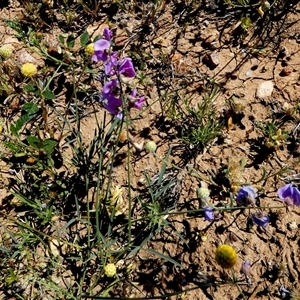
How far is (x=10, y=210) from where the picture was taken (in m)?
2.49

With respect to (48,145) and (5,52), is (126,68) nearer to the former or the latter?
(48,145)

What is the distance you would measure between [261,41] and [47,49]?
52.2 inches

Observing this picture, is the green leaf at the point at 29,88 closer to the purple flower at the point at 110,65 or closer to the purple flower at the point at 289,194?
the purple flower at the point at 110,65

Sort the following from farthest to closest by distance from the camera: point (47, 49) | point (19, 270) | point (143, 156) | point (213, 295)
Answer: point (47, 49) → point (143, 156) → point (19, 270) → point (213, 295)

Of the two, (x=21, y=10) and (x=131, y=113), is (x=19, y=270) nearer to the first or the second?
(x=131, y=113)

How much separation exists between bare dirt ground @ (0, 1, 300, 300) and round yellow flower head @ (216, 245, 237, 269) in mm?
171

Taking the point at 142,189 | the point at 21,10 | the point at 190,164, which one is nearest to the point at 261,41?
the point at 190,164

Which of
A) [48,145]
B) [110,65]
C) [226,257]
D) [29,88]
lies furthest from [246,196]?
[29,88]

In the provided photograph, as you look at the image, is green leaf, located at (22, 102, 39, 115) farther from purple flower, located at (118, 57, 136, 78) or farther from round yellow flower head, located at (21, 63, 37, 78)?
purple flower, located at (118, 57, 136, 78)

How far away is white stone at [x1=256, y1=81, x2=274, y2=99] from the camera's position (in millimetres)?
2555

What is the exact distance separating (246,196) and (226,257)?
29cm

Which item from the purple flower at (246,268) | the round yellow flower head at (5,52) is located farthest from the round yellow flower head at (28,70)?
the purple flower at (246,268)

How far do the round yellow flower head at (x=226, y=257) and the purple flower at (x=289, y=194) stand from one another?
0.34m

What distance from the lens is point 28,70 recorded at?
2559mm
